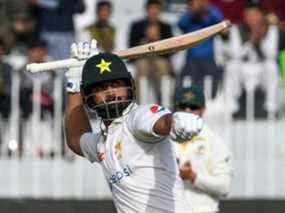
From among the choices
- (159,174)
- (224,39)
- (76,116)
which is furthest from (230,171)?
(224,39)

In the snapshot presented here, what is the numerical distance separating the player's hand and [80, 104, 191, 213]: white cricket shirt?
1.99 meters

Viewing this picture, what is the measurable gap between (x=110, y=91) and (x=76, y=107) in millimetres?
997

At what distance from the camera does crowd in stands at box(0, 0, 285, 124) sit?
36.3ft

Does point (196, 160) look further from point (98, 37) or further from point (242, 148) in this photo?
point (98, 37)

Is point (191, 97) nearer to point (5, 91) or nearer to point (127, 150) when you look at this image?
point (127, 150)

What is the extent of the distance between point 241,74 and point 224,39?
1.71ft

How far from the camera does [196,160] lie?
822 cm

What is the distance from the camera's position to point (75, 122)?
656 cm

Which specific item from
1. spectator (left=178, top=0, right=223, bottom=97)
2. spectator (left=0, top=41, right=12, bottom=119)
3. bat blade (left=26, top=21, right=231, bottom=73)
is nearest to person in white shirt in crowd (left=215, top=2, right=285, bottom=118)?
spectator (left=178, top=0, right=223, bottom=97)

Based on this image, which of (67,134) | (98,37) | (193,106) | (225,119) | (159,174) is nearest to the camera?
(159,174)

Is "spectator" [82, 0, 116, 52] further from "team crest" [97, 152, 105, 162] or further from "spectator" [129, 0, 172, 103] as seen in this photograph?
"team crest" [97, 152, 105, 162]

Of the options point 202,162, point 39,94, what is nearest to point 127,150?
point 202,162

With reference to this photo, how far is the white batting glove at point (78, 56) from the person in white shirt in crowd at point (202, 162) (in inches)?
65.5

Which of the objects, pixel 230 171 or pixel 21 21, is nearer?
pixel 230 171
